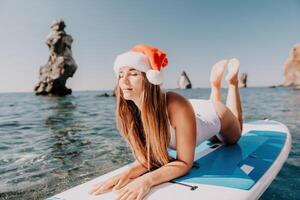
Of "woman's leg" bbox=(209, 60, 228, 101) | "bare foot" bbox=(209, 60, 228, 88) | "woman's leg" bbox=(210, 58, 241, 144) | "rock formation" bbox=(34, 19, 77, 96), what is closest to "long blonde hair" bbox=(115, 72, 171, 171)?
"woman's leg" bbox=(210, 58, 241, 144)

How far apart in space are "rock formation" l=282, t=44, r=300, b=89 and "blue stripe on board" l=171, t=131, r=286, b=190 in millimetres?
105062

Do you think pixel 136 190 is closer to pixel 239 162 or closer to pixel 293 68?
pixel 239 162

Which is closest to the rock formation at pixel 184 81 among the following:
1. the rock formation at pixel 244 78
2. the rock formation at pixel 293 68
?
the rock formation at pixel 244 78

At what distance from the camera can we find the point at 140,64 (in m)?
2.22

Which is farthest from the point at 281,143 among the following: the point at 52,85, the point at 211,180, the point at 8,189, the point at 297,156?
the point at 52,85

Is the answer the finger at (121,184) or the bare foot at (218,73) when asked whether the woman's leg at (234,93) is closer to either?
the bare foot at (218,73)

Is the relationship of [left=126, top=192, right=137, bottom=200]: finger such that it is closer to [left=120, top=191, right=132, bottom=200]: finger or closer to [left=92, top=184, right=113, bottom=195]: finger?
[left=120, top=191, right=132, bottom=200]: finger

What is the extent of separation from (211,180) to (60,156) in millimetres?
4520

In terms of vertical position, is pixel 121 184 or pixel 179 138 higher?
pixel 179 138

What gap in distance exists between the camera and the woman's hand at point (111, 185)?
2344 millimetres

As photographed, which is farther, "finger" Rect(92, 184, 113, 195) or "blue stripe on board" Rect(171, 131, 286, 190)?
"blue stripe on board" Rect(171, 131, 286, 190)

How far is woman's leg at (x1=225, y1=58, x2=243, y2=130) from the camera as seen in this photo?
4066mm

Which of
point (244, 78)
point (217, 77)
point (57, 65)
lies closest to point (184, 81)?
point (244, 78)

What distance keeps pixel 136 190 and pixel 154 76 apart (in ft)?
3.25
